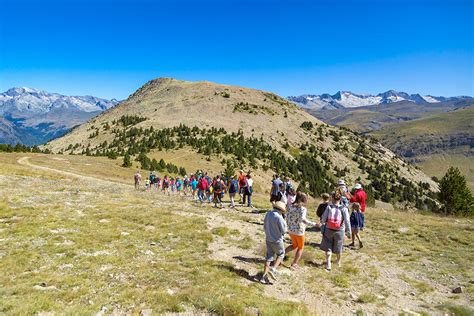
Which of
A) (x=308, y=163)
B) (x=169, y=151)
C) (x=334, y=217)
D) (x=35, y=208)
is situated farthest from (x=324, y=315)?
(x=308, y=163)

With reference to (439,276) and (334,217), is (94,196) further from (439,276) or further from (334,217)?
(439,276)

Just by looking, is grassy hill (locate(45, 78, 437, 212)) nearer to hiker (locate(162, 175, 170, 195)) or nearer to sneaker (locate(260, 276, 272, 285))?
hiker (locate(162, 175, 170, 195))

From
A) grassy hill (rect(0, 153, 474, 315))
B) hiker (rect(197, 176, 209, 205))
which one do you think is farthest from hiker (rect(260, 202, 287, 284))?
hiker (rect(197, 176, 209, 205))

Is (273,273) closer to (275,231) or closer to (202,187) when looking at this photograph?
(275,231)

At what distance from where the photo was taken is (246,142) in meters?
120

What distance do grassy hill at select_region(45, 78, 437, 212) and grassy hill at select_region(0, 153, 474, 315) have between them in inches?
2230

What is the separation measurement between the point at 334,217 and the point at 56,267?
421 inches

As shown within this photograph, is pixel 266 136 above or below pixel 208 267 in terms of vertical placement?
above

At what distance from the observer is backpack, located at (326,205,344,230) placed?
1276 cm

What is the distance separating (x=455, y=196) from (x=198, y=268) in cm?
5568

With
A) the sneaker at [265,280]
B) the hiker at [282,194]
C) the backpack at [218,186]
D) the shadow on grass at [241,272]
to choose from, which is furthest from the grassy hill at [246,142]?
the sneaker at [265,280]

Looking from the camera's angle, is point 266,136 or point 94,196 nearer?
point 94,196

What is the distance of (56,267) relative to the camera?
12.0m

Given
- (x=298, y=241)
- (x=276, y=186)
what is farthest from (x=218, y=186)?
(x=298, y=241)
